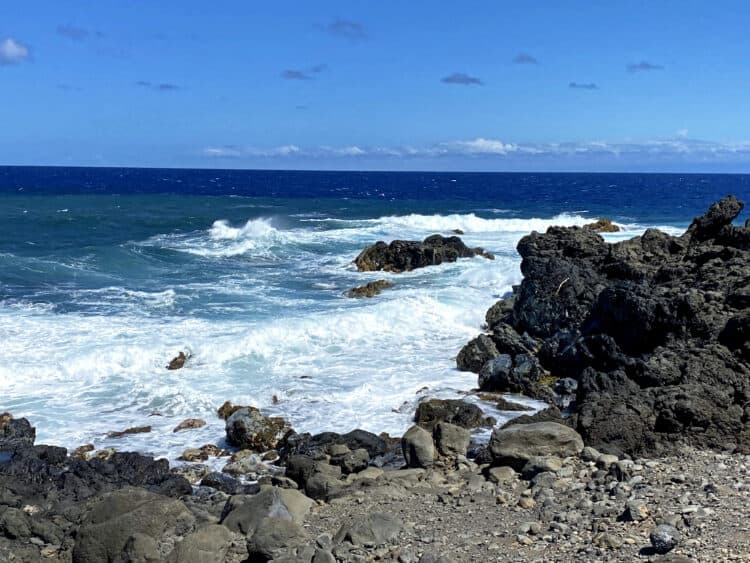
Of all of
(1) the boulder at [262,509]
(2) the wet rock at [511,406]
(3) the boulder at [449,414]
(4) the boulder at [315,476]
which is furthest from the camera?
(2) the wet rock at [511,406]

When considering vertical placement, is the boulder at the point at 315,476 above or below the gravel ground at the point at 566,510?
below

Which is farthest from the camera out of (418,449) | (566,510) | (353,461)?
(353,461)

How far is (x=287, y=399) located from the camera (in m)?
17.0

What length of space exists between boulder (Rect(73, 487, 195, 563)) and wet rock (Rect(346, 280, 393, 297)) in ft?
57.4

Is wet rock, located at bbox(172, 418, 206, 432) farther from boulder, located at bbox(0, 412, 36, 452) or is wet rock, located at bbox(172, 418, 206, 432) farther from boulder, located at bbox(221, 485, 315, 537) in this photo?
boulder, located at bbox(221, 485, 315, 537)

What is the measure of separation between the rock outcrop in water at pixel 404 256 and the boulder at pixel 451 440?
20987 mm

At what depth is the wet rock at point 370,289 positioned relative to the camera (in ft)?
89.8

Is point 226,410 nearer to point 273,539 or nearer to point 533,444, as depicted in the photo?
point 533,444

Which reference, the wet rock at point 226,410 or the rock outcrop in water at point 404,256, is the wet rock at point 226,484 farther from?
the rock outcrop in water at point 404,256

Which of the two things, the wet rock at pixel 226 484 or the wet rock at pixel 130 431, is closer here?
the wet rock at pixel 226 484

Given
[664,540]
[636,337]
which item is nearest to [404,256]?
[636,337]

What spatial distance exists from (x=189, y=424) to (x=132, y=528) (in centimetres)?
637

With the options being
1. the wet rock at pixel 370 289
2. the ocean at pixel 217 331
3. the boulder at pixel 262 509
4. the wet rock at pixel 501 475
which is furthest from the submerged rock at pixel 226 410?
the wet rock at pixel 370 289

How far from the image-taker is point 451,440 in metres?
11.9
